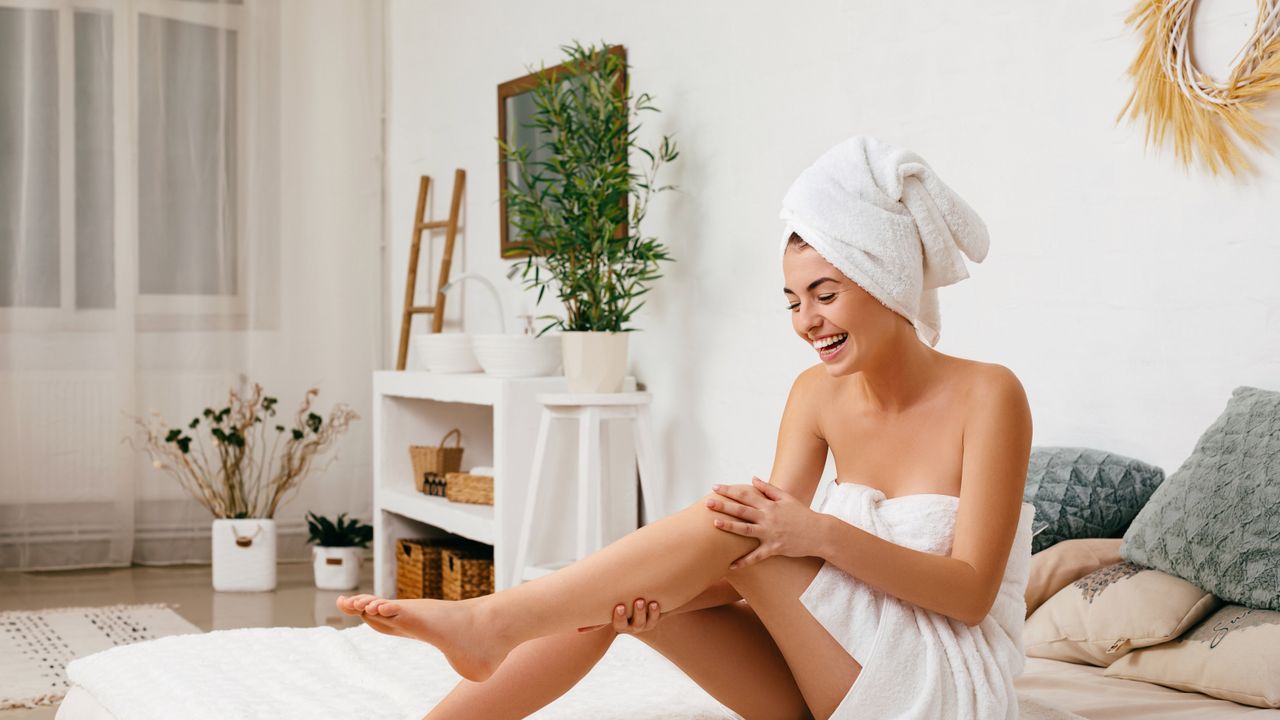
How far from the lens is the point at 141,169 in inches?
201

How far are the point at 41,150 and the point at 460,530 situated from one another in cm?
242

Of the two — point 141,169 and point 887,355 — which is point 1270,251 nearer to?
point 887,355

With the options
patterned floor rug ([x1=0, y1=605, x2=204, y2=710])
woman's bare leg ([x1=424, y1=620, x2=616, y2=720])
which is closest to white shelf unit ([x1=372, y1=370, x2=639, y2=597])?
patterned floor rug ([x1=0, y1=605, x2=204, y2=710])

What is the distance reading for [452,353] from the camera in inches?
159

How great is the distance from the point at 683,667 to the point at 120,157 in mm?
4140

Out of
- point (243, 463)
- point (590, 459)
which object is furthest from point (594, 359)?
point (243, 463)

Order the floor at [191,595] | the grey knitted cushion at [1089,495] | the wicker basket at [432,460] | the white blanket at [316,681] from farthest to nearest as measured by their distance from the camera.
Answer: the wicker basket at [432,460], the floor at [191,595], the grey knitted cushion at [1089,495], the white blanket at [316,681]

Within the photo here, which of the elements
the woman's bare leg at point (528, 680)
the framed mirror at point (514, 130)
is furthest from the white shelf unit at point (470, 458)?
the woman's bare leg at point (528, 680)

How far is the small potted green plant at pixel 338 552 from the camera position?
4.65 m

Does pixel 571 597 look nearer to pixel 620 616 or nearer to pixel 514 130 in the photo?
pixel 620 616

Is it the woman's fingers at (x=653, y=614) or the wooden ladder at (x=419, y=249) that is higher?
the wooden ladder at (x=419, y=249)

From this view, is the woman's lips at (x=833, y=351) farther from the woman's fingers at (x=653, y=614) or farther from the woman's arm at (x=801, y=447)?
the woman's fingers at (x=653, y=614)

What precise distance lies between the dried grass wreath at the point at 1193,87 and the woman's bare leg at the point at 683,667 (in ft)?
3.87

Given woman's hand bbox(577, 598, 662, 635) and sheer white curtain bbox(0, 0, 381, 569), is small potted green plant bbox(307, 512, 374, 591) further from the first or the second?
woman's hand bbox(577, 598, 662, 635)
